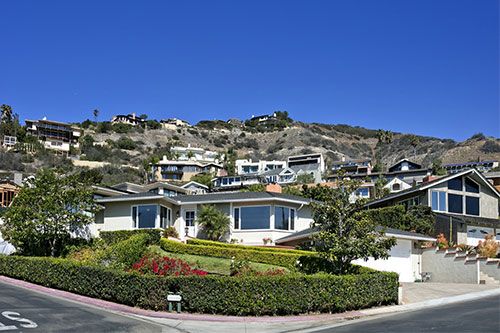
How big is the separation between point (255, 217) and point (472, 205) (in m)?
17.9

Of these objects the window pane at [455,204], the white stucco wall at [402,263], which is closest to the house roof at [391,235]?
the white stucco wall at [402,263]

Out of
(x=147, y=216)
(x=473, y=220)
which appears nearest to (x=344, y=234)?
(x=147, y=216)

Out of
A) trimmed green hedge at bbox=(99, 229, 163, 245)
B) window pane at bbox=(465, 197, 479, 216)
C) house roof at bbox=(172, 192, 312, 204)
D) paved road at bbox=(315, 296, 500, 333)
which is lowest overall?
paved road at bbox=(315, 296, 500, 333)

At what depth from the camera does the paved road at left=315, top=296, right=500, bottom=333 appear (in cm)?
1764

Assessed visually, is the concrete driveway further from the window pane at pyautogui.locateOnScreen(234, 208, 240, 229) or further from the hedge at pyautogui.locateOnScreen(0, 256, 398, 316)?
the window pane at pyautogui.locateOnScreen(234, 208, 240, 229)

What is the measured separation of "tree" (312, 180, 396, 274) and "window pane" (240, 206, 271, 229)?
1322 cm

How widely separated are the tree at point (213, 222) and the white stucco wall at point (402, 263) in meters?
11.2

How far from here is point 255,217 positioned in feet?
129

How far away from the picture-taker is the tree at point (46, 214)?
1289 inches

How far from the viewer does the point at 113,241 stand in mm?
37094

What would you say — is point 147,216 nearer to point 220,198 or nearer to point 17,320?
point 220,198

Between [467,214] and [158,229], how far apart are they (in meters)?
23.6

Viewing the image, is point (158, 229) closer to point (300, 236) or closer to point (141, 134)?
point (300, 236)

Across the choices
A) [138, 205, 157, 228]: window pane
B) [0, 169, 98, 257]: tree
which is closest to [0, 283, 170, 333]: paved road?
[0, 169, 98, 257]: tree
